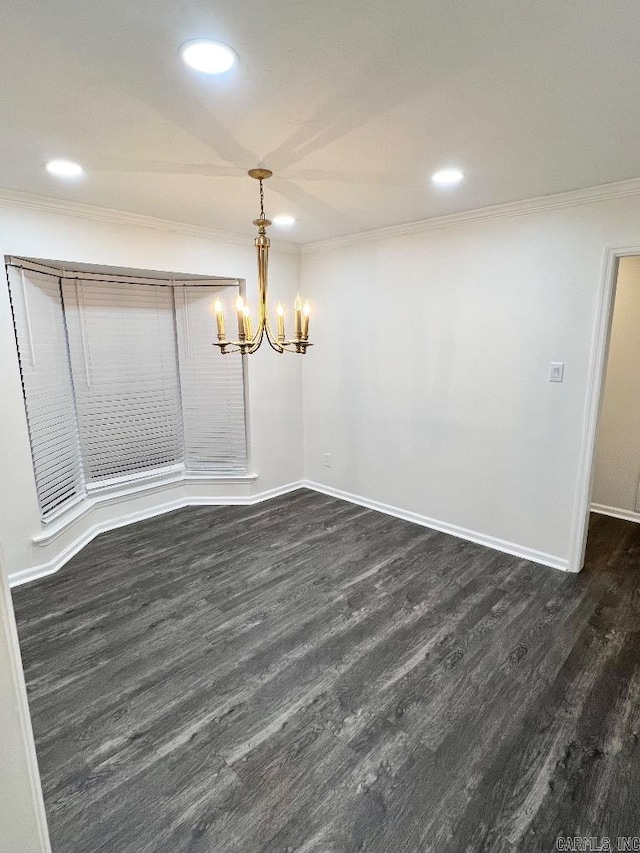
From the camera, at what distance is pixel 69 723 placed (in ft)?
6.24

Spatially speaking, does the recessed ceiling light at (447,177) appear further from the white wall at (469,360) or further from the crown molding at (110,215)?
Result: the crown molding at (110,215)

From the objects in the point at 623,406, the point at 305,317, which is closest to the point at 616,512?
the point at 623,406

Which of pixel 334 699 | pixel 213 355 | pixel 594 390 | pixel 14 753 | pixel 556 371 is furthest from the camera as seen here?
pixel 213 355

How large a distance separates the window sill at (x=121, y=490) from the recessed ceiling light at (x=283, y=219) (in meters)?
2.32

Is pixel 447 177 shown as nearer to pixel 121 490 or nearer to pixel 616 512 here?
pixel 616 512

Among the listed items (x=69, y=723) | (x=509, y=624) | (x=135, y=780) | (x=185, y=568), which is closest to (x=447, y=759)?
(x=509, y=624)

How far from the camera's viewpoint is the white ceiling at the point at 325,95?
1.20 meters

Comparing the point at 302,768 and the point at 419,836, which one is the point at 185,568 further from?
the point at 419,836

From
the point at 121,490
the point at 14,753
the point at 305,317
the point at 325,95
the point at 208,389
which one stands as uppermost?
the point at 325,95

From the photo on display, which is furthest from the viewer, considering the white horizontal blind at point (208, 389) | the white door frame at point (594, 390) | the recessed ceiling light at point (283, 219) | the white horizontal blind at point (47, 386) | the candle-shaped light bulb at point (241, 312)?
the white horizontal blind at point (208, 389)

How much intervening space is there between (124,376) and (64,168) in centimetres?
188

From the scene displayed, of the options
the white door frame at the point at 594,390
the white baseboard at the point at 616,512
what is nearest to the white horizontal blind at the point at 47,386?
the white door frame at the point at 594,390

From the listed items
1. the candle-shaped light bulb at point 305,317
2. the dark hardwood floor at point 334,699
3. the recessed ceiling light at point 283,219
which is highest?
the recessed ceiling light at point 283,219

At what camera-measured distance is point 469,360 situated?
340 centimetres
